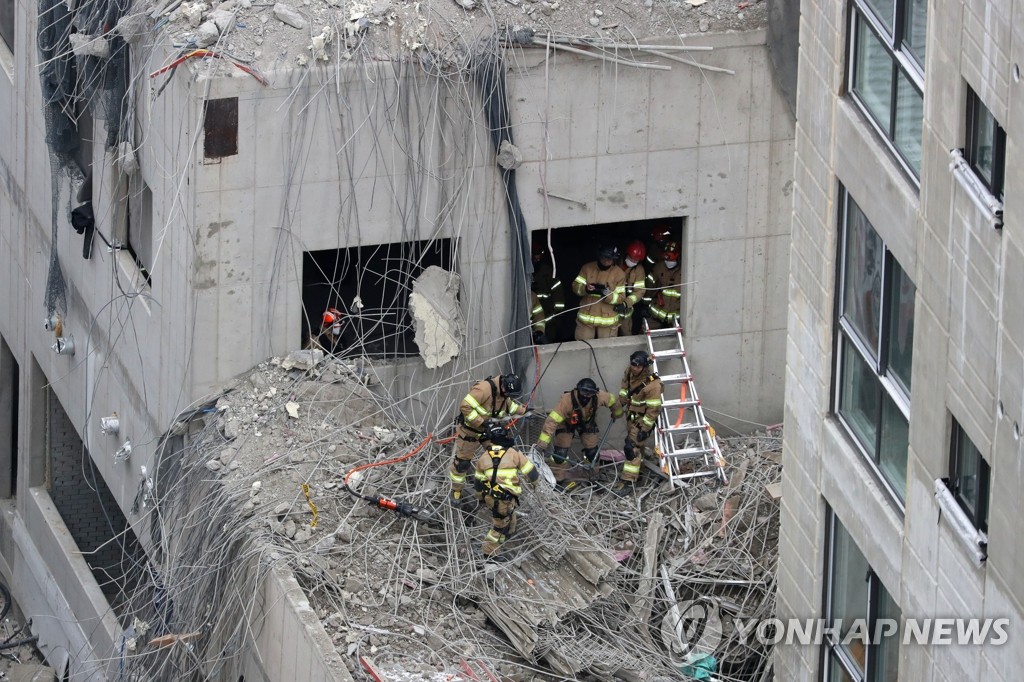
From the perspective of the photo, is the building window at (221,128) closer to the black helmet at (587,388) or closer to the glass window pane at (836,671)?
the black helmet at (587,388)

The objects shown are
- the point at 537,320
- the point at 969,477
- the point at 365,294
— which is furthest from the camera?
the point at 537,320

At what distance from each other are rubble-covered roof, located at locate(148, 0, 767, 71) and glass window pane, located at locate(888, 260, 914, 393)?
7744 millimetres

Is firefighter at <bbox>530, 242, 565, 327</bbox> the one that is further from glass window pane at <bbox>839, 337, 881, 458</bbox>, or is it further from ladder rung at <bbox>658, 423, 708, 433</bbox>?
glass window pane at <bbox>839, 337, 881, 458</bbox>

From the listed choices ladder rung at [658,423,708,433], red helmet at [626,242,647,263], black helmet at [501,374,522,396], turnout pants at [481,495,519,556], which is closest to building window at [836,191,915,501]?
turnout pants at [481,495,519,556]

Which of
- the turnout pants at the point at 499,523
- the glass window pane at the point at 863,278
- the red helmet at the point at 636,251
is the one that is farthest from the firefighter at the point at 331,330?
the glass window pane at the point at 863,278

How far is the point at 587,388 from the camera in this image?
18.4 meters

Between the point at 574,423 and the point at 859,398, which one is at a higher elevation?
the point at 859,398

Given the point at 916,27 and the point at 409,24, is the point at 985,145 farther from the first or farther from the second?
the point at 409,24

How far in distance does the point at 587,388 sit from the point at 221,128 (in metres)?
4.21

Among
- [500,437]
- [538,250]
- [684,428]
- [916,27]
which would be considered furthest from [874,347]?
[538,250]

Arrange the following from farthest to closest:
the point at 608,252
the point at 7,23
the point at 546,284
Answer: the point at 7,23 → the point at 546,284 → the point at 608,252

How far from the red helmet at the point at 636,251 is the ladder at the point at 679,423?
2.33ft

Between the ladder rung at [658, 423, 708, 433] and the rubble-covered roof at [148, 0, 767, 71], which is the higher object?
the rubble-covered roof at [148, 0, 767, 71]

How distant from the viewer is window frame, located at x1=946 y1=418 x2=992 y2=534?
416 inches
